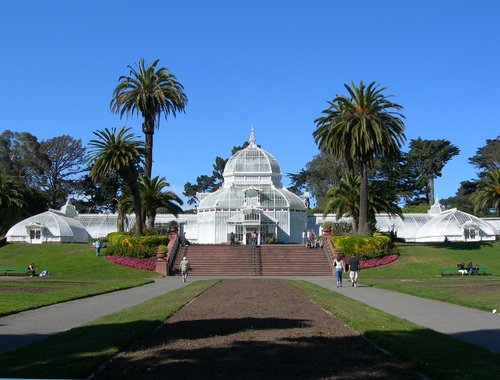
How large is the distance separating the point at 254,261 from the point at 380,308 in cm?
2778

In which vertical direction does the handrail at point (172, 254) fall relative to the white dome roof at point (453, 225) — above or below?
below

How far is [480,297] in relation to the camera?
2217 cm

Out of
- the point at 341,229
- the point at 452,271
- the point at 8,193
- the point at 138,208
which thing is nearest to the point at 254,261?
the point at 138,208

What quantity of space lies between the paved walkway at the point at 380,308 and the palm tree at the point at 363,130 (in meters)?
24.8

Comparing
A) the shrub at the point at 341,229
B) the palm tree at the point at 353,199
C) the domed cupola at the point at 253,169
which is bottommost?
the shrub at the point at 341,229

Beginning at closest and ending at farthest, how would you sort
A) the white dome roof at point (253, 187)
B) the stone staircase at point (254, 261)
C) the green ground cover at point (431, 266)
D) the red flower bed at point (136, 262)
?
the green ground cover at point (431, 266) < the stone staircase at point (254, 261) < the red flower bed at point (136, 262) < the white dome roof at point (253, 187)

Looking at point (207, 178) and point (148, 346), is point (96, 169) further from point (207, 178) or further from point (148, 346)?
point (207, 178)

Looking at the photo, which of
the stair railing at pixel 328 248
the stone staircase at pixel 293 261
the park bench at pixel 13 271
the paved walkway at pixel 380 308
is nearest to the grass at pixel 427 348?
the paved walkway at pixel 380 308

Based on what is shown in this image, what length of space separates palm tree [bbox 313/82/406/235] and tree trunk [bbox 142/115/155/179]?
54.6 feet

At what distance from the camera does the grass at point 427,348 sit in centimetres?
877

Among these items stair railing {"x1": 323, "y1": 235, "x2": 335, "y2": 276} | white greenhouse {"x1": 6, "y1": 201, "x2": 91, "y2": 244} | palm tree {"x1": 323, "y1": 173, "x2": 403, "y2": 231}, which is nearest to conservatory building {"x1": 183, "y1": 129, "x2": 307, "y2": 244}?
palm tree {"x1": 323, "y1": 173, "x2": 403, "y2": 231}

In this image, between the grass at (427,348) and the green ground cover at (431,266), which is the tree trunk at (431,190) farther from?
the grass at (427,348)

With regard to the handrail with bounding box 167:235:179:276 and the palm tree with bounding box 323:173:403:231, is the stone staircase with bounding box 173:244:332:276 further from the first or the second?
the palm tree with bounding box 323:173:403:231

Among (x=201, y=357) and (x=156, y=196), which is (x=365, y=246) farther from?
(x=201, y=357)
